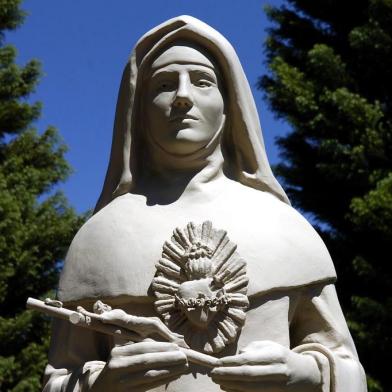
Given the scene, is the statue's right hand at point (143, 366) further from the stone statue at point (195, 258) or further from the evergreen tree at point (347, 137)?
the evergreen tree at point (347, 137)

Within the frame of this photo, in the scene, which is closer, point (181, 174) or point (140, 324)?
point (140, 324)

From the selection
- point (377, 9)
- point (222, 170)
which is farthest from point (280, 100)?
point (222, 170)

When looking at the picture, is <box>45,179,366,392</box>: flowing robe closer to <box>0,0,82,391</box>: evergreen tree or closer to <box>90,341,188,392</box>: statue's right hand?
<box>90,341,188,392</box>: statue's right hand

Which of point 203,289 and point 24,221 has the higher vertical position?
point 24,221

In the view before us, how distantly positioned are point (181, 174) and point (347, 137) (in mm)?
9064

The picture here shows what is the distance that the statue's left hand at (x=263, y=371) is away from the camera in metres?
3.96

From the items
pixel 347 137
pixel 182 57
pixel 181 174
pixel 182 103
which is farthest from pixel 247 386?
pixel 347 137

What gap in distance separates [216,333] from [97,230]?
35.8 inches

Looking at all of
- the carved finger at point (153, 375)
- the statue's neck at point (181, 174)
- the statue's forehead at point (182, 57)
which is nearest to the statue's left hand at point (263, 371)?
the carved finger at point (153, 375)

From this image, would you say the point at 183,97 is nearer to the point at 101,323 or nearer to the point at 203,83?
the point at 203,83

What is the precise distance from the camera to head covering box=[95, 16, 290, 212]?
4836mm

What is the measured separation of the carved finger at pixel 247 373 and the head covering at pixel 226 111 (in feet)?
3.99

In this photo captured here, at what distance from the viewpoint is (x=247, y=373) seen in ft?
13.0

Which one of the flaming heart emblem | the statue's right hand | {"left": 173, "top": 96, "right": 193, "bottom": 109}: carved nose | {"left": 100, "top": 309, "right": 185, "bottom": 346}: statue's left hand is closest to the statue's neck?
{"left": 173, "top": 96, "right": 193, "bottom": 109}: carved nose
